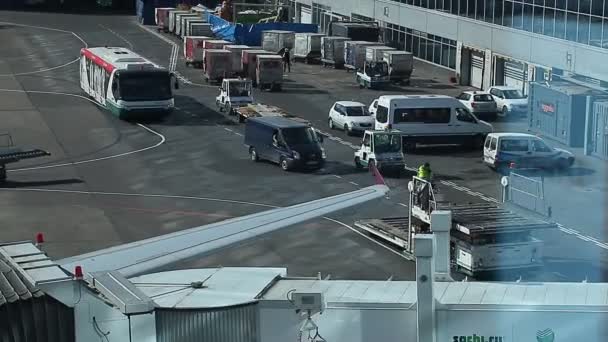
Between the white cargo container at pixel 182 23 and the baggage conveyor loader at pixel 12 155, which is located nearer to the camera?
the baggage conveyor loader at pixel 12 155

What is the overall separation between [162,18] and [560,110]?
1444 inches

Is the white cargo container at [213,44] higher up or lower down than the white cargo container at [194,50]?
higher up

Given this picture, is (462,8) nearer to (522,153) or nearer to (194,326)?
(522,153)

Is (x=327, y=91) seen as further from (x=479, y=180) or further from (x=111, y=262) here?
(x=111, y=262)

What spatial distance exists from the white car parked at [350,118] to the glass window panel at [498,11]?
339 inches

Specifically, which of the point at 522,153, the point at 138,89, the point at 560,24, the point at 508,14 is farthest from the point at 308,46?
the point at 522,153

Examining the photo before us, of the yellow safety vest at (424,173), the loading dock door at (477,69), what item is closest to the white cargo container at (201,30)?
→ the loading dock door at (477,69)

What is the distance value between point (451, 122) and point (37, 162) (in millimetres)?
12178

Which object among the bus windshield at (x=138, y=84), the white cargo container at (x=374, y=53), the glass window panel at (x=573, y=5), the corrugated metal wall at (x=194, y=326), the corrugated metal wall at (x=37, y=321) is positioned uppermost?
the corrugated metal wall at (x=37, y=321)

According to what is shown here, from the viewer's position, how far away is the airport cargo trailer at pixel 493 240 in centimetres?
2159

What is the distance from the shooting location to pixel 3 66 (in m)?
55.1

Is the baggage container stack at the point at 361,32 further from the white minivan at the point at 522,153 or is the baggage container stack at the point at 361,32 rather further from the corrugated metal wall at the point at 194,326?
the corrugated metal wall at the point at 194,326

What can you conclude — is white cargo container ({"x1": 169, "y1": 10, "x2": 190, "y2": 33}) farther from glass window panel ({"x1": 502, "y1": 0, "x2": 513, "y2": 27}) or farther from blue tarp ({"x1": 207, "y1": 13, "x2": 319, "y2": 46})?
glass window panel ({"x1": 502, "y1": 0, "x2": 513, "y2": 27})

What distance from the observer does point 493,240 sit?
72.1 feet
